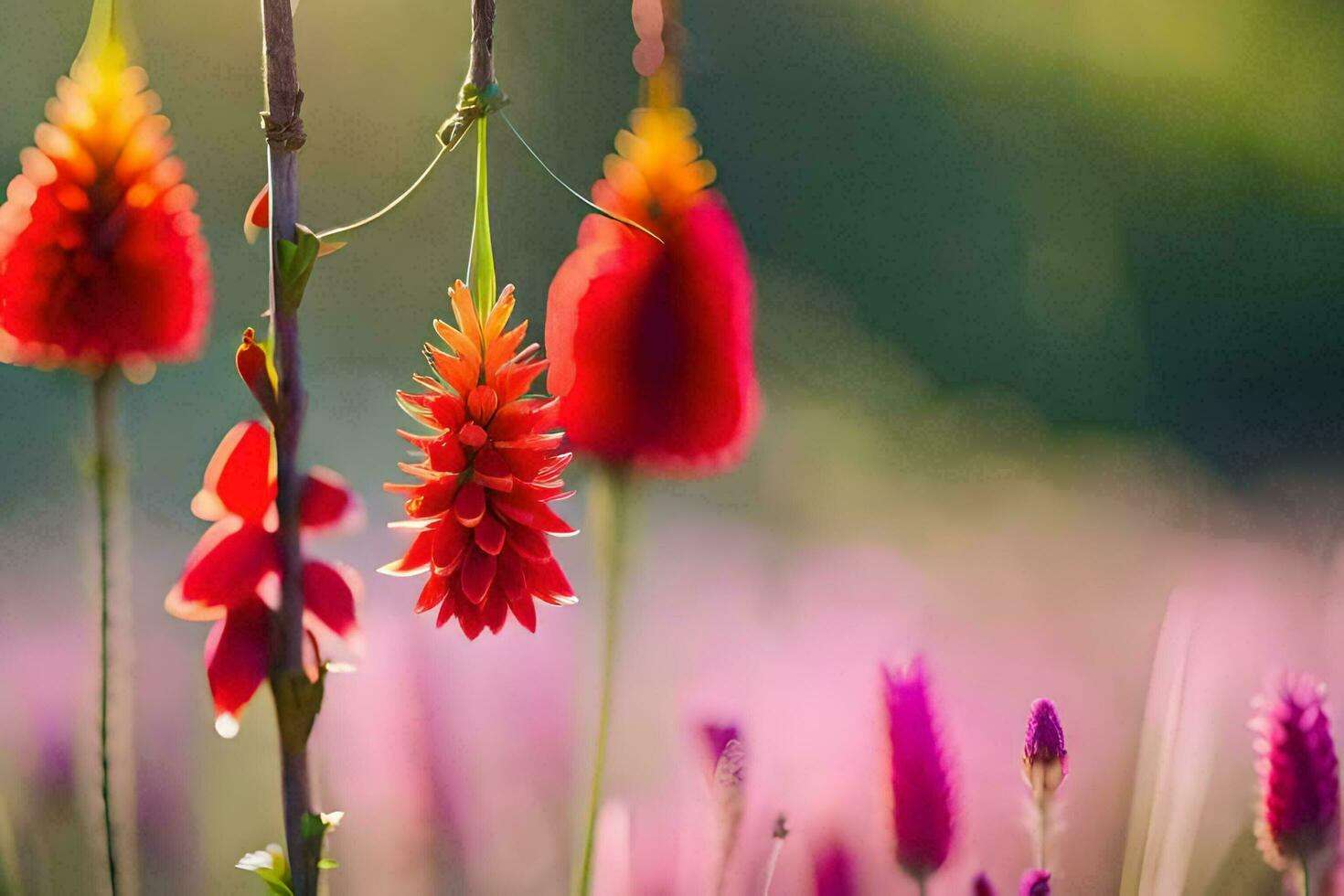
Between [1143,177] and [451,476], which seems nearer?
[451,476]

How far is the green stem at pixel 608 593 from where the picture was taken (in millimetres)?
479

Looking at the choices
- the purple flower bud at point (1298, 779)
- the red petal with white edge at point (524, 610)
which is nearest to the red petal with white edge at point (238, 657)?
the red petal with white edge at point (524, 610)

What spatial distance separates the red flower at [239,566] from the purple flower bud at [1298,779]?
385 millimetres

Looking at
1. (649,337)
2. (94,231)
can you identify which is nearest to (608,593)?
(649,337)

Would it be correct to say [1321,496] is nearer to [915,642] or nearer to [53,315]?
[915,642]

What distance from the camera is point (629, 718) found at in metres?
0.49

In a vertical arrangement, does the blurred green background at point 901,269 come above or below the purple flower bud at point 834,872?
above

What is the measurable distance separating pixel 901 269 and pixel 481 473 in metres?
0.25

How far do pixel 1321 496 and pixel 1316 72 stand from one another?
195 mm

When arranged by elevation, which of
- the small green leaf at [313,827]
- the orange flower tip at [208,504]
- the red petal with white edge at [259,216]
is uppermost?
the red petal with white edge at [259,216]

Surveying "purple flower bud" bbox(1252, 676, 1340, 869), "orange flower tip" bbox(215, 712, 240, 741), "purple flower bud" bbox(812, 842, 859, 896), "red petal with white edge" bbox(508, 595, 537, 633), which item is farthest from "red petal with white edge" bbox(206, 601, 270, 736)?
"purple flower bud" bbox(1252, 676, 1340, 869)

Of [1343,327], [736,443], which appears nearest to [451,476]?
[736,443]

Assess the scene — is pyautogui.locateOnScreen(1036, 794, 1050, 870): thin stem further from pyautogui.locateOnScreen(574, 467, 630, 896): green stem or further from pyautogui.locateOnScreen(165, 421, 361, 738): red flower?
pyautogui.locateOnScreen(165, 421, 361, 738): red flower

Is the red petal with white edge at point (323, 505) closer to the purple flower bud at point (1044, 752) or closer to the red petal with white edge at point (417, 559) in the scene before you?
the red petal with white edge at point (417, 559)
